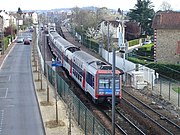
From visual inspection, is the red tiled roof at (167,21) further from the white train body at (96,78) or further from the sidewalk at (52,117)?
the sidewalk at (52,117)

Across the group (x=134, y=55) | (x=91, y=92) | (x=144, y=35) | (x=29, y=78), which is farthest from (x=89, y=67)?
(x=144, y=35)

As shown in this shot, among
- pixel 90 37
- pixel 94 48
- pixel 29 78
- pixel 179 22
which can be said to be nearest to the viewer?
pixel 29 78

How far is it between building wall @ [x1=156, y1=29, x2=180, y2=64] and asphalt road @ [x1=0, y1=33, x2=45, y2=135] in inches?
657

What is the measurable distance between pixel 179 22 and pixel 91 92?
83.6 feet

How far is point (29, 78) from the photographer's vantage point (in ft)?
147

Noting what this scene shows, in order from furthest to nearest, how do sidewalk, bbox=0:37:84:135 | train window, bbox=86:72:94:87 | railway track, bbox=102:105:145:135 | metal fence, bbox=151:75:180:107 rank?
metal fence, bbox=151:75:180:107, train window, bbox=86:72:94:87, railway track, bbox=102:105:145:135, sidewalk, bbox=0:37:84:135

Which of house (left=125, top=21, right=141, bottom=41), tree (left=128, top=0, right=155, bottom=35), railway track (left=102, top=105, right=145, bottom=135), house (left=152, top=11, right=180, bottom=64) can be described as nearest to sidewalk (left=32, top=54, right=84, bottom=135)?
railway track (left=102, top=105, right=145, bottom=135)

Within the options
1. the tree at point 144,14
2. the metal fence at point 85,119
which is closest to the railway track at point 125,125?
the metal fence at point 85,119

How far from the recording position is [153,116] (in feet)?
91.2

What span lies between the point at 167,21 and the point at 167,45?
3.06m

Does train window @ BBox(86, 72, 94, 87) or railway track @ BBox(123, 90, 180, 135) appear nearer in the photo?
railway track @ BBox(123, 90, 180, 135)

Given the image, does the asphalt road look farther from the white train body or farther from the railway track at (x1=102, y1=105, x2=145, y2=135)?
the railway track at (x1=102, y1=105, x2=145, y2=135)

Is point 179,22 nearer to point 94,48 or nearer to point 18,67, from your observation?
point 18,67

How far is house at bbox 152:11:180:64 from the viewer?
170ft
